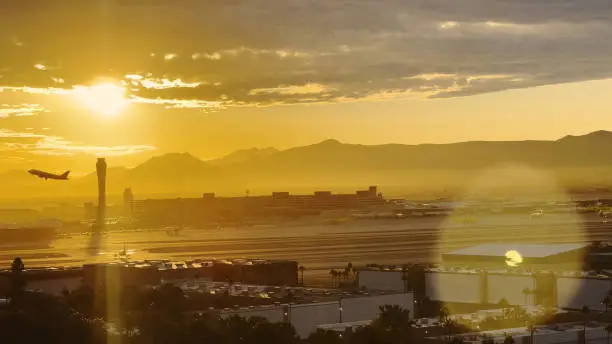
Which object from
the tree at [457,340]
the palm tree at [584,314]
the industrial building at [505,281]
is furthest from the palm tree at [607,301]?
the tree at [457,340]

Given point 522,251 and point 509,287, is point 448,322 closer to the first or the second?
point 509,287

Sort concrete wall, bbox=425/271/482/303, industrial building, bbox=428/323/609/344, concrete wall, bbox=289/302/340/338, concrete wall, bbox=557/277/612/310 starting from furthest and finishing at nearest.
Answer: concrete wall, bbox=425/271/482/303 < concrete wall, bbox=557/277/612/310 < concrete wall, bbox=289/302/340/338 < industrial building, bbox=428/323/609/344

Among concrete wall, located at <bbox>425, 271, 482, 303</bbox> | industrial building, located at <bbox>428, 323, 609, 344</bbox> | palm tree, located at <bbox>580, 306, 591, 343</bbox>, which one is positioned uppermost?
concrete wall, located at <bbox>425, 271, 482, 303</bbox>

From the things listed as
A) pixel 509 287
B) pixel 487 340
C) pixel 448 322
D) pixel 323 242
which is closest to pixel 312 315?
pixel 448 322

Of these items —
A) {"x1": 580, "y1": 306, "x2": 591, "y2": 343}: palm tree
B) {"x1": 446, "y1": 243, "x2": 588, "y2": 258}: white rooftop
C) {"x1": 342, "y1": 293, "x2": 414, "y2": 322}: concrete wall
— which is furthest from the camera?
{"x1": 446, "y1": 243, "x2": 588, "y2": 258}: white rooftop

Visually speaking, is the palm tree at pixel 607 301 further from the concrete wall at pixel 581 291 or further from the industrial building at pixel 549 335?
the industrial building at pixel 549 335

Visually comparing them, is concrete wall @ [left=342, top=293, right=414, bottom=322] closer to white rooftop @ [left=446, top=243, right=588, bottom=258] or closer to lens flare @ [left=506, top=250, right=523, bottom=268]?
lens flare @ [left=506, top=250, right=523, bottom=268]

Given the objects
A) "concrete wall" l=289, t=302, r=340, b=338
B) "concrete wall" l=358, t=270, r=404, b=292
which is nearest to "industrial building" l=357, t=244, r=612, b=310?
"concrete wall" l=358, t=270, r=404, b=292
